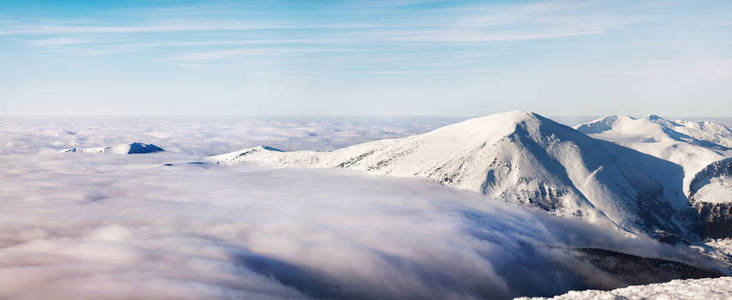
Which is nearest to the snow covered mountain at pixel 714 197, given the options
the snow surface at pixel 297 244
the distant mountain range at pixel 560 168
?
the distant mountain range at pixel 560 168

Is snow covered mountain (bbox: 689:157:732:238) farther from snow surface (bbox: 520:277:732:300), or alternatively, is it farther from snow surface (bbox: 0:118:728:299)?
snow surface (bbox: 520:277:732:300)

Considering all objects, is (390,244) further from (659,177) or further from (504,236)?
(659,177)

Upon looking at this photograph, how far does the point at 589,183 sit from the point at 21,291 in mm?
130185

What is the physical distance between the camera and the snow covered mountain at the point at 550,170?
109312mm

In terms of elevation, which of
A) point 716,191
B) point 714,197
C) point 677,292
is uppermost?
point 677,292

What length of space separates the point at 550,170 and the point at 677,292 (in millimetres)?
98353

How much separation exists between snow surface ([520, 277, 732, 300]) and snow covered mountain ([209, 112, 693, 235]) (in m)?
83.0

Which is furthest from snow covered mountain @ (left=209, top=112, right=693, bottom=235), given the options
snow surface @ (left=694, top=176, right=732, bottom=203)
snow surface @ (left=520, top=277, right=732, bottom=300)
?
snow surface @ (left=520, top=277, right=732, bottom=300)

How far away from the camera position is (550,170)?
390 ft

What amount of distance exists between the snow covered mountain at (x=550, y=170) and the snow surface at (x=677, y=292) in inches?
3268

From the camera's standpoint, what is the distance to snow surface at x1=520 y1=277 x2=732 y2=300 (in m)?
26.5

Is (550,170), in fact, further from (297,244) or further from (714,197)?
(297,244)

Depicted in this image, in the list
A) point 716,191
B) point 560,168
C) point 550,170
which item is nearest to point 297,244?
point 550,170

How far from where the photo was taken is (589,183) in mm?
113000
